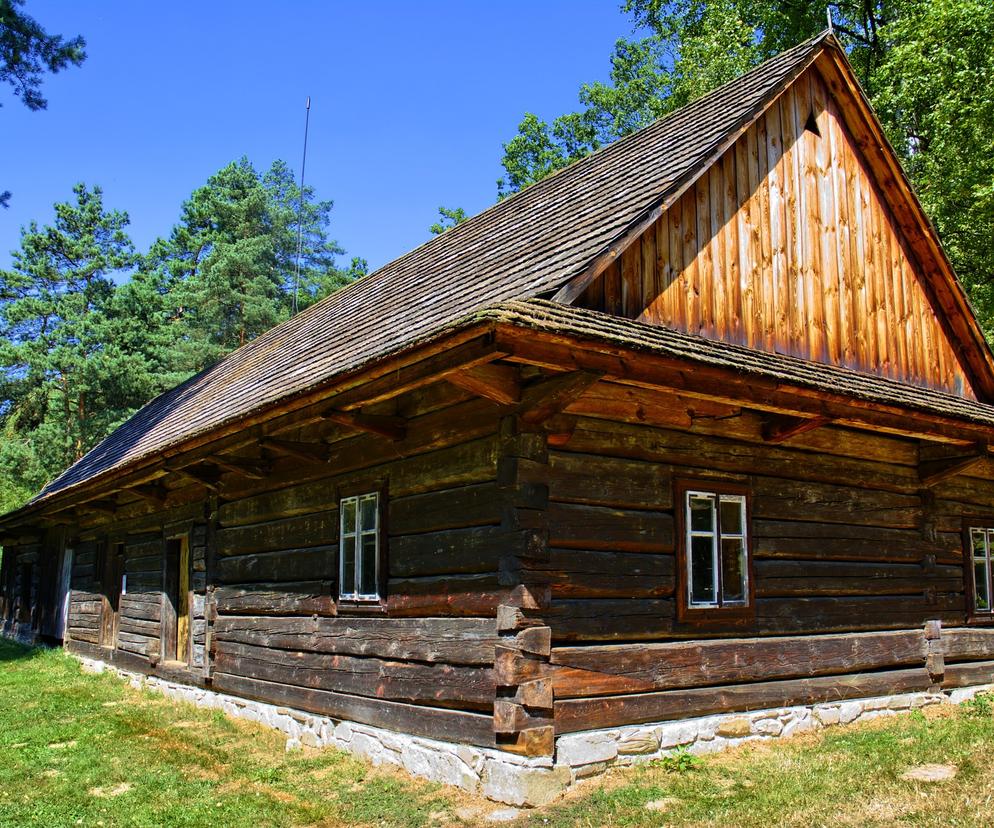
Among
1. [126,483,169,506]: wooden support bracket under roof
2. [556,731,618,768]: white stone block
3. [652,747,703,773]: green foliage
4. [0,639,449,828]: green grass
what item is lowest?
[0,639,449,828]: green grass

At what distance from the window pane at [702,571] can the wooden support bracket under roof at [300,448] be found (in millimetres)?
3608

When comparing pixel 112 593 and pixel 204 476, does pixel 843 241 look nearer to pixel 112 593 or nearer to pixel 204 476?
pixel 204 476

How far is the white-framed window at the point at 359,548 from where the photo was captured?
8.51m

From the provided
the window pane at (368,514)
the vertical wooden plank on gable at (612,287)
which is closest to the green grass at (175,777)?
the window pane at (368,514)

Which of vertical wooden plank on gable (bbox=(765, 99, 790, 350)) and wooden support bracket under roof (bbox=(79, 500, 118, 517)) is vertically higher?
vertical wooden plank on gable (bbox=(765, 99, 790, 350))

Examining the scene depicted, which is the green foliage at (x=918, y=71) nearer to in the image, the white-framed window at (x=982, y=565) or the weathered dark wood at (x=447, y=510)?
the white-framed window at (x=982, y=565)

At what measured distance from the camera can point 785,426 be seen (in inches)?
338

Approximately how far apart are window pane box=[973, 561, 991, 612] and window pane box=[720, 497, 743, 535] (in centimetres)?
416

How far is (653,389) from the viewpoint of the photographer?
7852mm


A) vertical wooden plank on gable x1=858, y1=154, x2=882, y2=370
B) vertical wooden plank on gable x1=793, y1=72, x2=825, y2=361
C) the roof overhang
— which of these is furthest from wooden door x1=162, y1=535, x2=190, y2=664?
vertical wooden plank on gable x1=858, y1=154, x2=882, y2=370

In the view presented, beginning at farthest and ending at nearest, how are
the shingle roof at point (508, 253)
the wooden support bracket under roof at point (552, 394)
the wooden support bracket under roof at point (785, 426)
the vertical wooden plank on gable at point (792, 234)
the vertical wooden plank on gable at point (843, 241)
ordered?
the vertical wooden plank on gable at point (843, 241) → the vertical wooden plank on gable at point (792, 234) → the wooden support bracket under roof at point (785, 426) → the shingle roof at point (508, 253) → the wooden support bracket under roof at point (552, 394)

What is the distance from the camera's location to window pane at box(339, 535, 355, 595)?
885cm

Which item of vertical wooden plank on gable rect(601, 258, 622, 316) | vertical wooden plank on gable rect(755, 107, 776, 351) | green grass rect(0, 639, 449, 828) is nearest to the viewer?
green grass rect(0, 639, 449, 828)

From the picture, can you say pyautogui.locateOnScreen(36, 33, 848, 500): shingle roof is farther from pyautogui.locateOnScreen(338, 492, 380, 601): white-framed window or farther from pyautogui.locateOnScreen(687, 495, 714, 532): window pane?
pyautogui.locateOnScreen(687, 495, 714, 532): window pane
